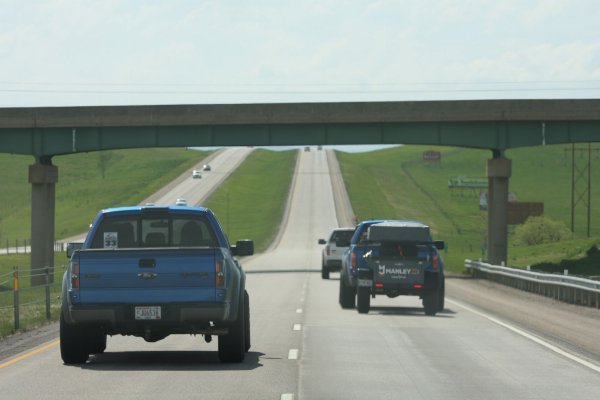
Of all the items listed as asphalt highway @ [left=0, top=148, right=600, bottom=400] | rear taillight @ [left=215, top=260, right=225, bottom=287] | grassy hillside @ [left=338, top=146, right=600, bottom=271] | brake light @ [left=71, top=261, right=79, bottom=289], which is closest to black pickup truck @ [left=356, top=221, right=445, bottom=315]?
asphalt highway @ [left=0, top=148, right=600, bottom=400]

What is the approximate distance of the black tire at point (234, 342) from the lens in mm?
16266

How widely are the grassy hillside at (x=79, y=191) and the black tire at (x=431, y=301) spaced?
87.7 meters

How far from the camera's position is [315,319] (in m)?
26.4

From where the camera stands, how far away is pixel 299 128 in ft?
208

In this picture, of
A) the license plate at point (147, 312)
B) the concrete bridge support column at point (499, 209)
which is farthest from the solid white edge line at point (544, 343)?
the concrete bridge support column at point (499, 209)

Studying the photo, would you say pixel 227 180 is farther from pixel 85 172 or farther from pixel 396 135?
pixel 396 135

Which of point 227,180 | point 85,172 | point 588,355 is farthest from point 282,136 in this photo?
point 85,172

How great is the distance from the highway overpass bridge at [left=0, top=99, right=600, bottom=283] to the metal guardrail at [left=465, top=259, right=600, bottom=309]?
9656mm

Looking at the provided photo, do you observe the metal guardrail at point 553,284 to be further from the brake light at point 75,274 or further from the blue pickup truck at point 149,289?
the brake light at point 75,274

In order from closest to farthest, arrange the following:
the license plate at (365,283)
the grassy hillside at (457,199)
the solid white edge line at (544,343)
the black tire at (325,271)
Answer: the solid white edge line at (544,343), the license plate at (365,283), the black tire at (325,271), the grassy hillside at (457,199)

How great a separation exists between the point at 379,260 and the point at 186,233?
12198mm

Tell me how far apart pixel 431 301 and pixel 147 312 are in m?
13.9

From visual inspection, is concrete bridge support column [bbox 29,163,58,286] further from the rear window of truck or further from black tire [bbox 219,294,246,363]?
black tire [bbox 219,294,246,363]

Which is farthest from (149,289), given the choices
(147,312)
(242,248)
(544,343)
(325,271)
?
(325,271)
